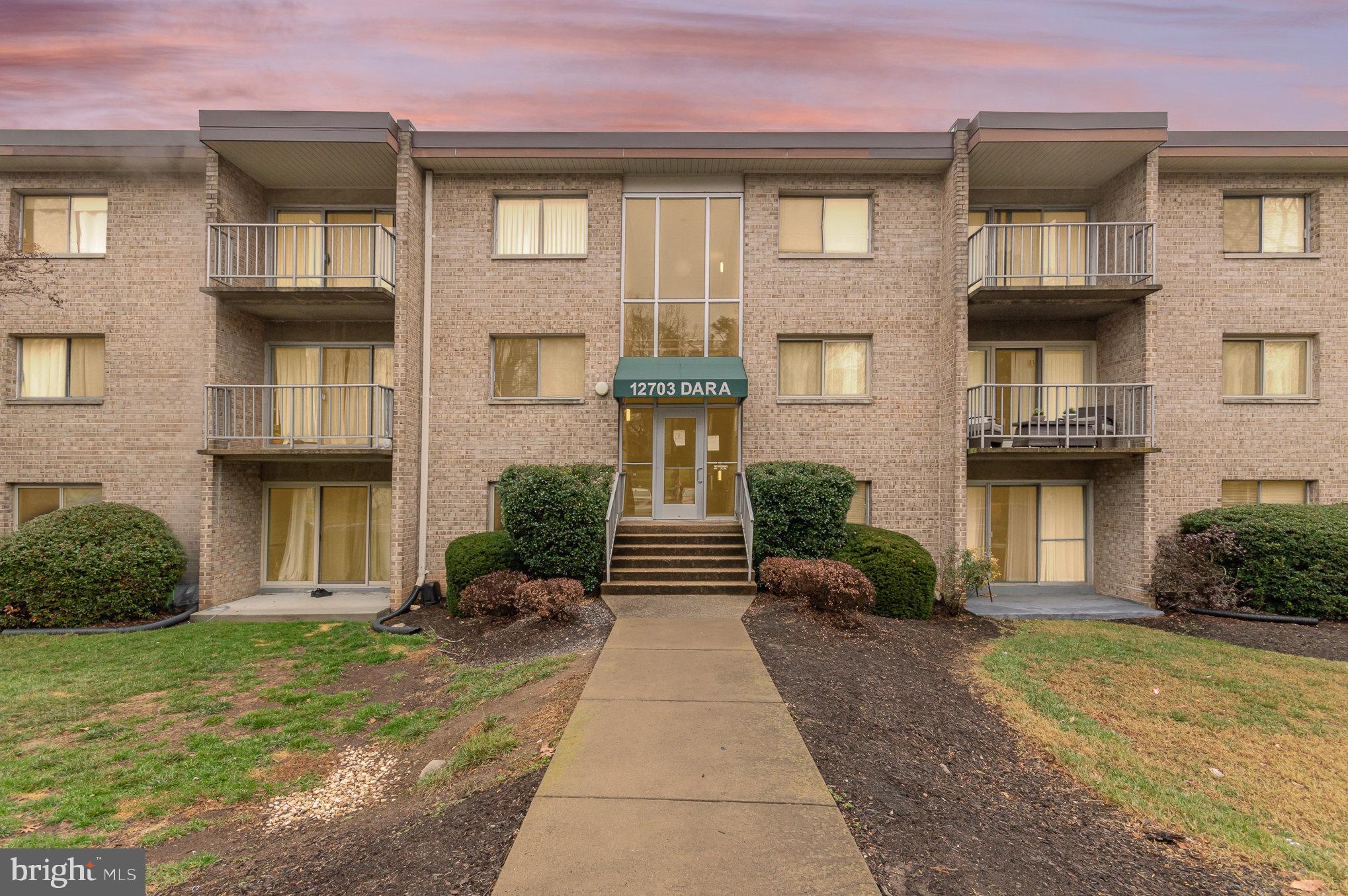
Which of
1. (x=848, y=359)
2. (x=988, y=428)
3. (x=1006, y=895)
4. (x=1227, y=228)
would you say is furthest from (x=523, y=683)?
(x=1227, y=228)

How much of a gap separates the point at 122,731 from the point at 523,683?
388 centimetres

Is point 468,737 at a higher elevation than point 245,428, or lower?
lower

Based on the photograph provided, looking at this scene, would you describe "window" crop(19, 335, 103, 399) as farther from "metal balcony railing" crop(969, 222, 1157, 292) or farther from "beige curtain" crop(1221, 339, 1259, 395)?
"beige curtain" crop(1221, 339, 1259, 395)

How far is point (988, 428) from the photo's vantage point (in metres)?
11.5

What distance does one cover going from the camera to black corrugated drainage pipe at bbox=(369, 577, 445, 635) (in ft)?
32.2

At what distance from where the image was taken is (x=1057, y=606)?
36.5 feet

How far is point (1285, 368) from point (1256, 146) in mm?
4326

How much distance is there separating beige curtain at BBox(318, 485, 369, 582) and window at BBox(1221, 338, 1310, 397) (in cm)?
1760

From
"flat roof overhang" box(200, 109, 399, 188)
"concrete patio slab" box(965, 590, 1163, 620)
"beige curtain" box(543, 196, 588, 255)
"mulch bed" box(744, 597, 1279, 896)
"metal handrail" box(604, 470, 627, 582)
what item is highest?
"flat roof overhang" box(200, 109, 399, 188)

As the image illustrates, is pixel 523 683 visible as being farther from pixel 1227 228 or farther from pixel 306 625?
pixel 1227 228

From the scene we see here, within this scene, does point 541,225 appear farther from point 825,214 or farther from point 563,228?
point 825,214

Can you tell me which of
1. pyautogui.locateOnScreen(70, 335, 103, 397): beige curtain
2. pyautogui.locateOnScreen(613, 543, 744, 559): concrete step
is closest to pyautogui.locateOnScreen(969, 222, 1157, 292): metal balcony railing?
pyautogui.locateOnScreen(613, 543, 744, 559): concrete step

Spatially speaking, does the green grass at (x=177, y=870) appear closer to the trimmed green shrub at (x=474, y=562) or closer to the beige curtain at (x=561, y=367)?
the trimmed green shrub at (x=474, y=562)

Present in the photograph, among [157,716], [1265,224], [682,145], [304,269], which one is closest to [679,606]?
[157,716]
